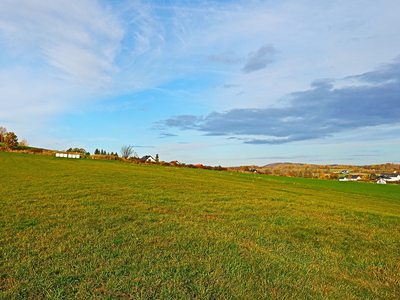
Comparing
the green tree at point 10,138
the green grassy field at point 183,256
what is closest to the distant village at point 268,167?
the green tree at point 10,138

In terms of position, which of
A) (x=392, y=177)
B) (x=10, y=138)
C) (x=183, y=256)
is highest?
(x=10, y=138)

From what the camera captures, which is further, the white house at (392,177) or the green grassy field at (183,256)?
the white house at (392,177)

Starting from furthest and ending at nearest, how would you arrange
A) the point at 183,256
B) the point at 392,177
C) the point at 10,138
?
the point at 392,177
the point at 10,138
the point at 183,256

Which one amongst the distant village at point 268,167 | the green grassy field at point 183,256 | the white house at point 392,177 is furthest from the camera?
the white house at point 392,177

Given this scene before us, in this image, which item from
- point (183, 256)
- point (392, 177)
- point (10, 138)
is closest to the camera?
point (183, 256)

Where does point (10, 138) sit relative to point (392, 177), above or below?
above

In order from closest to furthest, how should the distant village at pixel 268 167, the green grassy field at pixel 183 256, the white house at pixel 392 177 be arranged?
the green grassy field at pixel 183 256 → the distant village at pixel 268 167 → the white house at pixel 392 177

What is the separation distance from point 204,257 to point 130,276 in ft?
4.48

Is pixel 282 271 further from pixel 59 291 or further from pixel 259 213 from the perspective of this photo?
pixel 259 213

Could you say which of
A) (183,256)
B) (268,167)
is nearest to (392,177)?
(268,167)

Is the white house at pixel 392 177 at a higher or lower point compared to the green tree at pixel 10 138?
lower

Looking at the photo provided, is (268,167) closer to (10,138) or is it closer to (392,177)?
(392,177)

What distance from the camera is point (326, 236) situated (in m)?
6.58

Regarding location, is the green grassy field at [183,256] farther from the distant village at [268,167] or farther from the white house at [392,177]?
the white house at [392,177]
